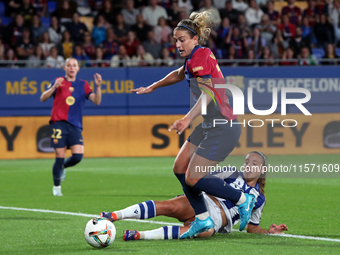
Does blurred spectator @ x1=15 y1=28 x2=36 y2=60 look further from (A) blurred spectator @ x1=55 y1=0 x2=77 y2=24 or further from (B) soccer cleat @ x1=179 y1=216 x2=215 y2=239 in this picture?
(B) soccer cleat @ x1=179 y1=216 x2=215 y2=239

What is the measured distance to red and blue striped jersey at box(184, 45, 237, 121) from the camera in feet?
18.4

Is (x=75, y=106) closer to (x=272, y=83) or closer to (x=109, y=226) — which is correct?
(x=109, y=226)

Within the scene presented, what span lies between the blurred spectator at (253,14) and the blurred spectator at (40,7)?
6.61 meters

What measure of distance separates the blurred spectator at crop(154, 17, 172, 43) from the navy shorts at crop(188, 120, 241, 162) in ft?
44.1

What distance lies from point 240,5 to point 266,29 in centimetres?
143

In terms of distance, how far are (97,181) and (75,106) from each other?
2.11 metres

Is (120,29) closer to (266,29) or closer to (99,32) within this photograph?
(99,32)

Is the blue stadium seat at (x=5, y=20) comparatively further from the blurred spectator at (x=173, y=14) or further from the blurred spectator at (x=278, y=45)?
the blurred spectator at (x=278, y=45)

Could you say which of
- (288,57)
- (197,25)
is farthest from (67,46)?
(197,25)

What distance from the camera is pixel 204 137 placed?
5.88 m

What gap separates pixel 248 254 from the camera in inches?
199

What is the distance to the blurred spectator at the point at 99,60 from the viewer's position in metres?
17.6

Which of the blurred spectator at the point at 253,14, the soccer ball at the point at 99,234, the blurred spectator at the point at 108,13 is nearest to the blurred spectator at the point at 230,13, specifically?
the blurred spectator at the point at 253,14

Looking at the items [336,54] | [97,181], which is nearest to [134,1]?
[336,54]
